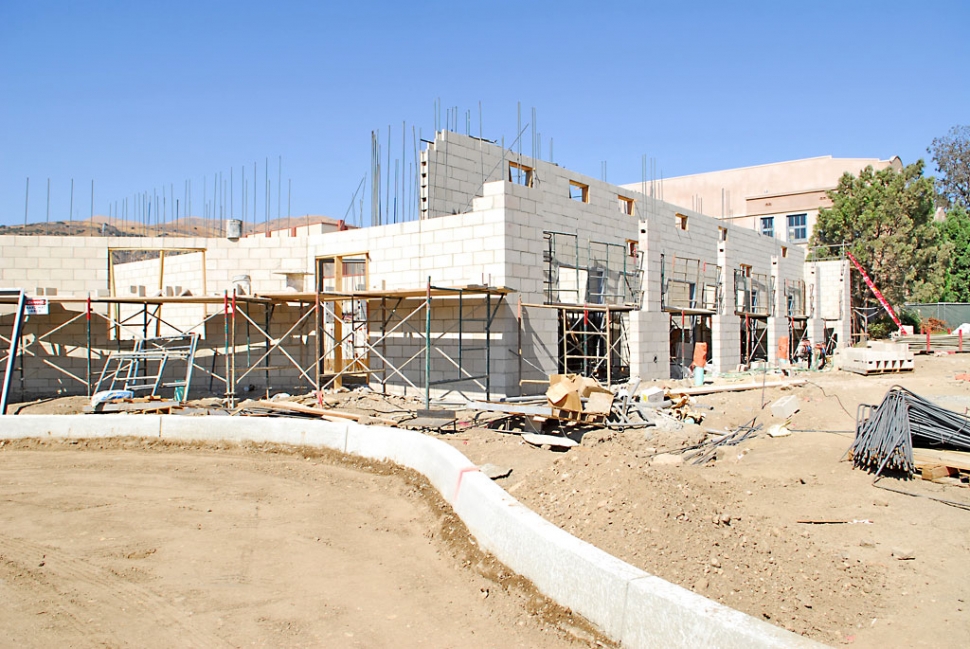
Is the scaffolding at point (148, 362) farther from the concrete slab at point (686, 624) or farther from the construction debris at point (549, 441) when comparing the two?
the concrete slab at point (686, 624)

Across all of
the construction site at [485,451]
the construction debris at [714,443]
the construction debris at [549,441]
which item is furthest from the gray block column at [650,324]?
the construction debris at [549,441]

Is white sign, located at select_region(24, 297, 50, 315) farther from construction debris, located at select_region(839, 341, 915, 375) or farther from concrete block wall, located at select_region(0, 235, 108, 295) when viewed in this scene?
construction debris, located at select_region(839, 341, 915, 375)

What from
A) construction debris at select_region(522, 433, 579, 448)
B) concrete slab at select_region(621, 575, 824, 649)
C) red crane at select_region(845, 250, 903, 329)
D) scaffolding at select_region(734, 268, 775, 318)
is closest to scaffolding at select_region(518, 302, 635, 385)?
construction debris at select_region(522, 433, 579, 448)

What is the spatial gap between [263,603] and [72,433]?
8153 millimetres

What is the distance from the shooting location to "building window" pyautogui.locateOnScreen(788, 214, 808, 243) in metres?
39.2

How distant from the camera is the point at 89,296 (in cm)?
1416

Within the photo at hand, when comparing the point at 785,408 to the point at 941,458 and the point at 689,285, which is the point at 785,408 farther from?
the point at 689,285

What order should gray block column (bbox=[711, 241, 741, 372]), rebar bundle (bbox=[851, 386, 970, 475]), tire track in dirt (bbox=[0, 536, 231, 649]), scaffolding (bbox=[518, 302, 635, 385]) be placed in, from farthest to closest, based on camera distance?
1. gray block column (bbox=[711, 241, 741, 372])
2. scaffolding (bbox=[518, 302, 635, 385])
3. rebar bundle (bbox=[851, 386, 970, 475])
4. tire track in dirt (bbox=[0, 536, 231, 649])

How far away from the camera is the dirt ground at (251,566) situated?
13.8 ft

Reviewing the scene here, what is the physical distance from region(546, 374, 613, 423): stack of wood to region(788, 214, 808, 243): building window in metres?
33.6

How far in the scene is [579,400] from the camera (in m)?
10.0

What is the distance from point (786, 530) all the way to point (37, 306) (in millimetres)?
15213

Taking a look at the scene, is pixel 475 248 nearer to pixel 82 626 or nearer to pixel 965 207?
pixel 82 626

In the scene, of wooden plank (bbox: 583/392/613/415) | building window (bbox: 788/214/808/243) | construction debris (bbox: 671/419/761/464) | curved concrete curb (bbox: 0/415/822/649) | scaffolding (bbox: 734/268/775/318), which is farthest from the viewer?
building window (bbox: 788/214/808/243)
